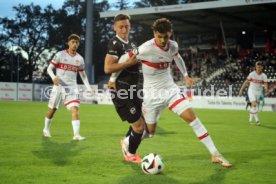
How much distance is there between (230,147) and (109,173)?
13.5ft

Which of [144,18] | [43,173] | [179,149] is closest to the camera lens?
[43,173]

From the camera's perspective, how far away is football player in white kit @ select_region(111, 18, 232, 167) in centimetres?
677

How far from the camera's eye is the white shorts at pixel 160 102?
22.4ft

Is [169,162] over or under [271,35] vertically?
under

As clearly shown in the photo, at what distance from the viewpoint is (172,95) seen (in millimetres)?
6891

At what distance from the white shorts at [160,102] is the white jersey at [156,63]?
106 millimetres

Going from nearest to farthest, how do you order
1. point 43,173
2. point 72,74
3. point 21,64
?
point 43,173, point 72,74, point 21,64

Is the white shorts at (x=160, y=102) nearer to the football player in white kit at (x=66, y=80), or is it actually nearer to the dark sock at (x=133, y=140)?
the dark sock at (x=133, y=140)

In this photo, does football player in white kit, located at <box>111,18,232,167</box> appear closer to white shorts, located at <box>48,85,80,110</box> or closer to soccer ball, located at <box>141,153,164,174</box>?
soccer ball, located at <box>141,153,164,174</box>

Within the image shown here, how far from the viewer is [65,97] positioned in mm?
10883

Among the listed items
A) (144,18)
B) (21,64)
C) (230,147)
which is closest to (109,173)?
(230,147)

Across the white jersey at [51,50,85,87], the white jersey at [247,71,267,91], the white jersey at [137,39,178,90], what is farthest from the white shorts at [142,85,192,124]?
the white jersey at [247,71,267,91]

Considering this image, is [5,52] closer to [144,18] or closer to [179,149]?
[144,18]

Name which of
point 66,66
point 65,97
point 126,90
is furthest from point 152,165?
point 66,66
